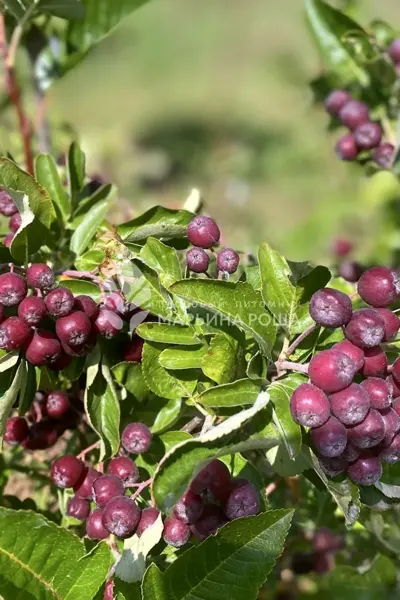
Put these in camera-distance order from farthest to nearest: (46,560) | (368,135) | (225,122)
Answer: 1. (225,122)
2. (368,135)
3. (46,560)

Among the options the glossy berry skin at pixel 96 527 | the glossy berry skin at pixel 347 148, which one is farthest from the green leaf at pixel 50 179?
the glossy berry skin at pixel 347 148

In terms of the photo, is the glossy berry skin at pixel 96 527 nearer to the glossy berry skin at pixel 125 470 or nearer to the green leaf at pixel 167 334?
the glossy berry skin at pixel 125 470

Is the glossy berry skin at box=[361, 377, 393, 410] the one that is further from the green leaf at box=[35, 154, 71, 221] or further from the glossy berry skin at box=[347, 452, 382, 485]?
the green leaf at box=[35, 154, 71, 221]

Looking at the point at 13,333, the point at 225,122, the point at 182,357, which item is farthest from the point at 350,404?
the point at 225,122

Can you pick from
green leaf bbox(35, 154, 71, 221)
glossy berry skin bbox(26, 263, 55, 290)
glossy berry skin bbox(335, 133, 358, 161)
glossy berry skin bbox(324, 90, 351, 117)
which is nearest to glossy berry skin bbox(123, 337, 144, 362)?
glossy berry skin bbox(26, 263, 55, 290)

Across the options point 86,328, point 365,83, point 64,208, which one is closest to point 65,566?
point 86,328

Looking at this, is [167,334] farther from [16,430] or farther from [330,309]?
[16,430]
